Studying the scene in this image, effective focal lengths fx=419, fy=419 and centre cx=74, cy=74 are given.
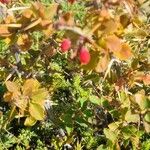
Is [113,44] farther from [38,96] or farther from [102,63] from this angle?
[38,96]

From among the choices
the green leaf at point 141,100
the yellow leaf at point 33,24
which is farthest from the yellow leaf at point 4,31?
the green leaf at point 141,100

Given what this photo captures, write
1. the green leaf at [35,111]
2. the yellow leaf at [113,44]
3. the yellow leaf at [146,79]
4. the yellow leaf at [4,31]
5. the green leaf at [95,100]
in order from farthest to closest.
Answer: the green leaf at [95,100]
the yellow leaf at [146,79]
the green leaf at [35,111]
the yellow leaf at [4,31]
the yellow leaf at [113,44]

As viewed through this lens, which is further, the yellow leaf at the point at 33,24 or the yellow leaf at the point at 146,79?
the yellow leaf at the point at 146,79

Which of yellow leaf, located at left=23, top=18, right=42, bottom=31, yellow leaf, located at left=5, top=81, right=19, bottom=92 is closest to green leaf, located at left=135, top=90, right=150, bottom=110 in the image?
yellow leaf, located at left=5, top=81, right=19, bottom=92

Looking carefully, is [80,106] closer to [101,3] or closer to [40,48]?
[40,48]

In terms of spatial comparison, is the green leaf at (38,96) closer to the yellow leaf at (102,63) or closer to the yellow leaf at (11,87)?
the yellow leaf at (11,87)

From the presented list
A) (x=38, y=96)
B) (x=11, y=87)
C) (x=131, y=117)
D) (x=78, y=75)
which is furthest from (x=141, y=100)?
(x=78, y=75)

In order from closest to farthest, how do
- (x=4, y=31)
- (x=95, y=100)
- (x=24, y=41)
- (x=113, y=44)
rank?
1. (x=113, y=44)
2. (x=4, y=31)
3. (x=24, y=41)
4. (x=95, y=100)

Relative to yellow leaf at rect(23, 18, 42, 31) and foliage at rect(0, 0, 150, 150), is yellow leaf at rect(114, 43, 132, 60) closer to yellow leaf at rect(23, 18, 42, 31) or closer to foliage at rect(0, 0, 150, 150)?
foliage at rect(0, 0, 150, 150)
